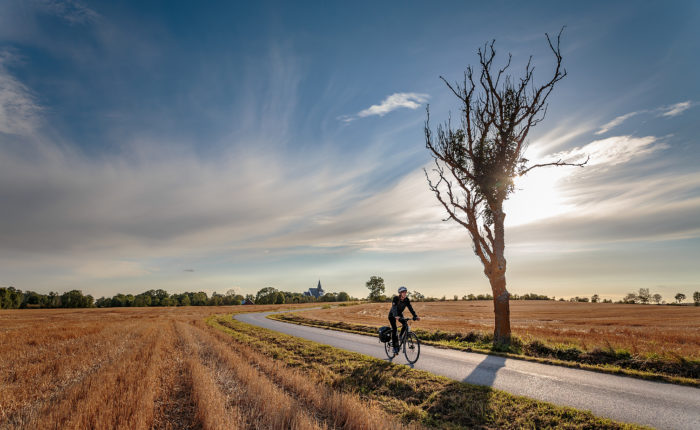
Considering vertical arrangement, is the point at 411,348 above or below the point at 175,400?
above

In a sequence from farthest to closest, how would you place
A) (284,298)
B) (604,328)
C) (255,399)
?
(284,298)
(604,328)
(255,399)

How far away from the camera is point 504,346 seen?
14609 mm

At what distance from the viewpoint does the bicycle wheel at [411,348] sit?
12422 mm

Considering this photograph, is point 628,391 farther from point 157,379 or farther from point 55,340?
point 55,340

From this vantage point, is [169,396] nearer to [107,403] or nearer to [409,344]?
[107,403]

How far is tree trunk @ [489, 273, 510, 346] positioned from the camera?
15.9 metres

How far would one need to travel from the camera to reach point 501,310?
1627cm

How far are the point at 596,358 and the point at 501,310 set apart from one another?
4.74 meters

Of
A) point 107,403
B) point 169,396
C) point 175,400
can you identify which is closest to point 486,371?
point 175,400

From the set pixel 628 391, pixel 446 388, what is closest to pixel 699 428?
pixel 628 391

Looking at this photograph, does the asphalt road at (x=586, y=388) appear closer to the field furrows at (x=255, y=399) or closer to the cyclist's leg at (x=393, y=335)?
the cyclist's leg at (x=393, y=335)

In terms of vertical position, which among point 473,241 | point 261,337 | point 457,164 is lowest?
point 261,337

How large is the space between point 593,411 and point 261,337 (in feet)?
59.8

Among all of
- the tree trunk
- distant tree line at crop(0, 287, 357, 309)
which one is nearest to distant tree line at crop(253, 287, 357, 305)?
distant tree line at crop(0, 287, 357, 309)
